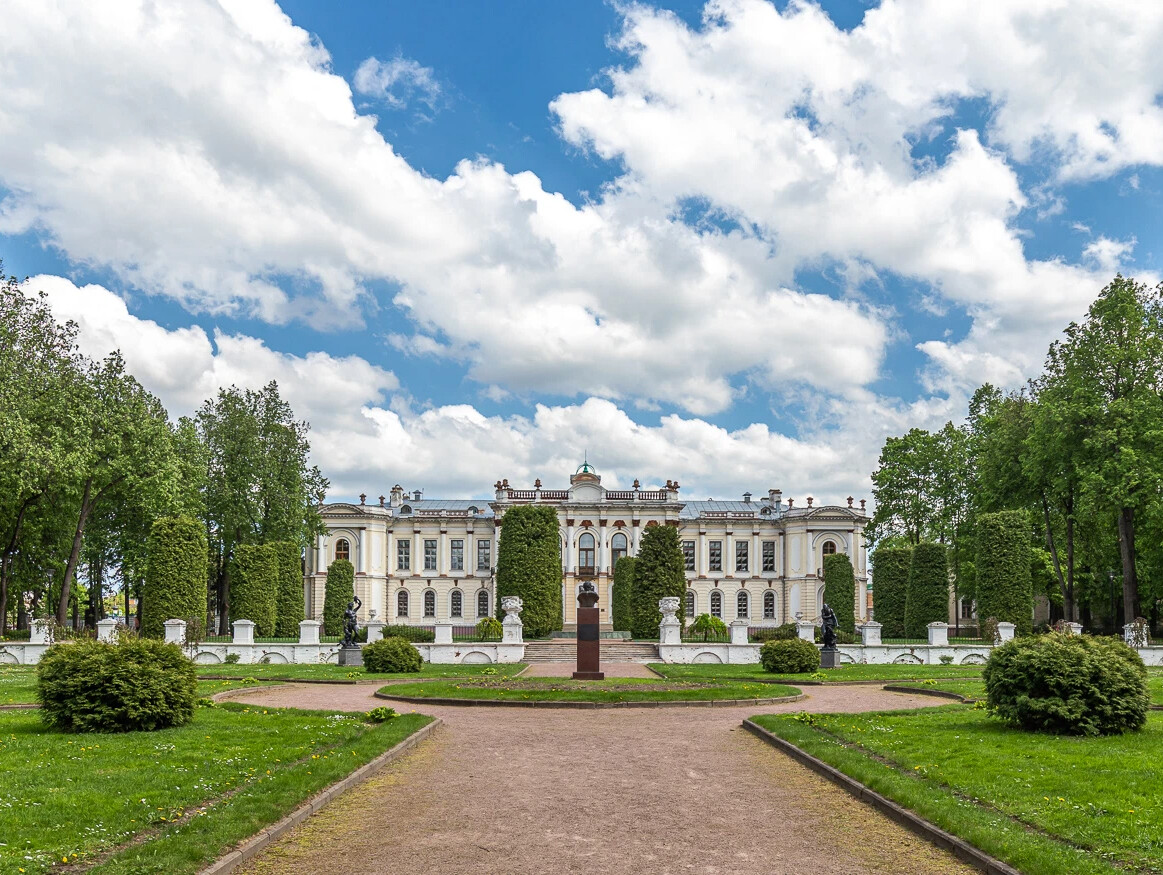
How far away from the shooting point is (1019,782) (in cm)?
905

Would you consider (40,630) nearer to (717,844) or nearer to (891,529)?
(717,844)

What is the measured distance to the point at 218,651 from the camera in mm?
30234

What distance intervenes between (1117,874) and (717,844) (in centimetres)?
280

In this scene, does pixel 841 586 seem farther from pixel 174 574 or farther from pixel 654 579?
pixel 174 574

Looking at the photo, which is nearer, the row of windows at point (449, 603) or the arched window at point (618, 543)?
the arched window at point (618, 543)

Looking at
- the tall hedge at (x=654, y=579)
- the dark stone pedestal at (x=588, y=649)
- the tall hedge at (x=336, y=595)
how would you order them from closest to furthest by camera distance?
the dark stone pedestal at (x=588, y=649) < the tall hedge at (x=654, y=579) < the tall hedge at (x=336, y=595)

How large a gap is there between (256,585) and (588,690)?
24963 millimetres

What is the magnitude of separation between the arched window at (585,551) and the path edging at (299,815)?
1924 inches

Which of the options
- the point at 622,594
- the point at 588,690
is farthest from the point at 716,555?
the point at 588,690

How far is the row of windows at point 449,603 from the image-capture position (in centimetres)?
6281

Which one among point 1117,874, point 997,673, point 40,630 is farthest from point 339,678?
point 1117,874

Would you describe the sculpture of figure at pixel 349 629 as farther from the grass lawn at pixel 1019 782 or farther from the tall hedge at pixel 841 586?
the tall hedge at pixel 841 586

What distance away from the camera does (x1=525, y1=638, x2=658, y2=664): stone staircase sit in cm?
3319

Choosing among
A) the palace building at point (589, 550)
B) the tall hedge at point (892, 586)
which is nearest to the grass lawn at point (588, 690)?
the tall hedge at point (892, 586)
